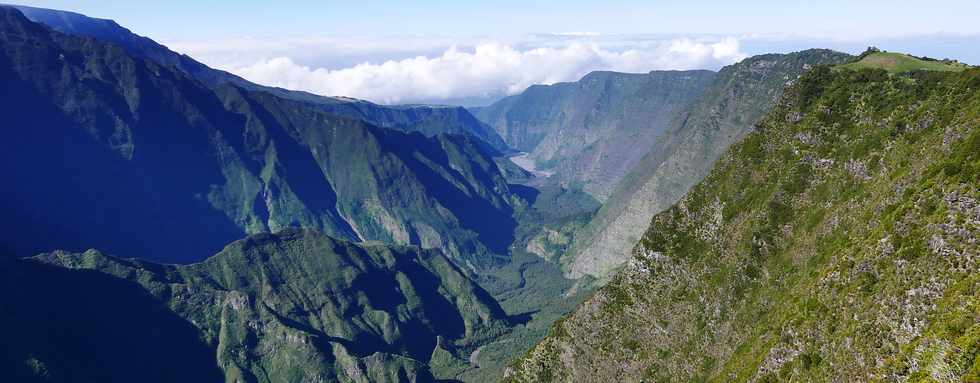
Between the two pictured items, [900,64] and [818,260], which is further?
[900,64]

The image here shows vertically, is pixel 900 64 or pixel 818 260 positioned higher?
pixel 900 64

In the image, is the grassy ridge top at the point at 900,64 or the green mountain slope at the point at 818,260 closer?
the green mountain slope at the point at 818,260

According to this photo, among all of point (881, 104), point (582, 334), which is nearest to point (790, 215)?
point (881, 104)

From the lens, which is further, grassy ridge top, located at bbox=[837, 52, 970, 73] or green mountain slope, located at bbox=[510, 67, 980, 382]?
grassy ridge top, located at bbox=[837, 52, 970, 73]

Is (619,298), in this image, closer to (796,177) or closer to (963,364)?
(796,177)

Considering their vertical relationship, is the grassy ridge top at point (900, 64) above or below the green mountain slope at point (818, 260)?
above
